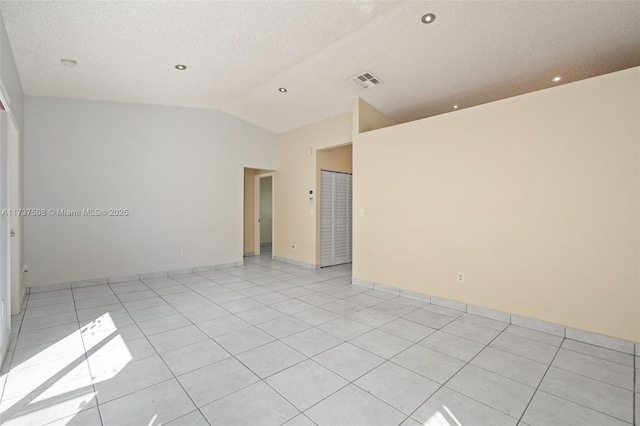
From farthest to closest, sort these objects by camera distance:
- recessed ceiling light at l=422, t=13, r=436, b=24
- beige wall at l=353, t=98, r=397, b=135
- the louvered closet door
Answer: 1. the louvered closet door
2. beige wall at l=353, t=98, r=397, b=135
3. recessed ceiling light at l=422, t=13, r=436, b=24

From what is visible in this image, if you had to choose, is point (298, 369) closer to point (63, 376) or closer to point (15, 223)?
point (63, 376)

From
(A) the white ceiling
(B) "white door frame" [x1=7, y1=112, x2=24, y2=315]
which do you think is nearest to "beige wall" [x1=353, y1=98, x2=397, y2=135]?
(A) the white ceiling

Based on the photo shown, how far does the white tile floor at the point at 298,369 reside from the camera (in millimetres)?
1724

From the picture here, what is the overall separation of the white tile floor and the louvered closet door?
2516 millimetres

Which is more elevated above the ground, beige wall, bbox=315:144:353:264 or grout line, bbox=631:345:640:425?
beige wall, bbox=315:144:353:264

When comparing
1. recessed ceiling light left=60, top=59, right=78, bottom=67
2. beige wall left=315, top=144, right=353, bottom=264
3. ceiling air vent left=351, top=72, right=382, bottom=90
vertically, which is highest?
ceiling air vent left=351, top=72, right=382, bottom=90

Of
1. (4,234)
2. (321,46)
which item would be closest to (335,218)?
(321,46)

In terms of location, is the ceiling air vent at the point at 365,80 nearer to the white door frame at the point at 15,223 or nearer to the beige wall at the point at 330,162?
the beige wall at the point at 330,162

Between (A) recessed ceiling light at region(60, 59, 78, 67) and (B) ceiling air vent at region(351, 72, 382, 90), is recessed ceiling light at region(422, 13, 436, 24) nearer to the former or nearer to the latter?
(B) ceiling air vent at region(351, 72, 382, 90)

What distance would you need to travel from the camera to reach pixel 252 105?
533 cm

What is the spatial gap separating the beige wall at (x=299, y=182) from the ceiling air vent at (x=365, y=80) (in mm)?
972

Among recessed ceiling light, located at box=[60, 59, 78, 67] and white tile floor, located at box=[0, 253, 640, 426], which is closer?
white tile floor, located at box=[0, 253, 640, 426]

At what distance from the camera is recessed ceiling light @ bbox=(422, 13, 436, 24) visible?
2799 millimetres

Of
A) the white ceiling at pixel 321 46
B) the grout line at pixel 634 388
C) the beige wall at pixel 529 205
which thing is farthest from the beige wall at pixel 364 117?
the grout line at pixel 634 388
